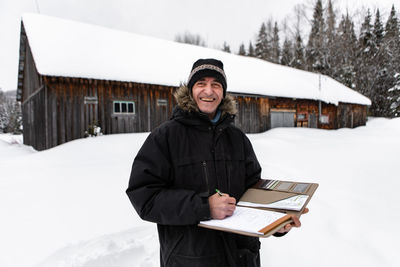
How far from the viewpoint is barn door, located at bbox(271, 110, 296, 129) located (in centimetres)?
1549

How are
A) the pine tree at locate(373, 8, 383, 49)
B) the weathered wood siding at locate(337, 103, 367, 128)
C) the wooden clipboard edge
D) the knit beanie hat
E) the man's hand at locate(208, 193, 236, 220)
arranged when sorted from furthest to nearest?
the pine tree at locate(373, 8, 383, 49), the weathered wood siding at locate(337, 103, 367, 128), the knit beanie hat, the man's hand at locate(208, 193, 236, 220), the wooden clipboard edge

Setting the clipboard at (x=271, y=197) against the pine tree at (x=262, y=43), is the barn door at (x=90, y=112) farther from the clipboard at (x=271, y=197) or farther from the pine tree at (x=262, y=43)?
the pine tree at (x=262, y=43)

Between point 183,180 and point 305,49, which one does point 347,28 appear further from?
point 183,180

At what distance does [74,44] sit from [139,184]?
1224 cm

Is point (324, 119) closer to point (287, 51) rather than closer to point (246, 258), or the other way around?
point (287, 51)

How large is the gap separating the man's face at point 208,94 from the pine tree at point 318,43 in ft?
103

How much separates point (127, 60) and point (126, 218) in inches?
383

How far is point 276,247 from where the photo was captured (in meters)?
2.85

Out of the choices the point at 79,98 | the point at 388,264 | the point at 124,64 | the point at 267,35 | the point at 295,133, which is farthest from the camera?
the point at 267,35

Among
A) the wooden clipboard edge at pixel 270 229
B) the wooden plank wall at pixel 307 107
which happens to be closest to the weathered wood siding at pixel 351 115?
the wooden plank wall at pixel 307 107

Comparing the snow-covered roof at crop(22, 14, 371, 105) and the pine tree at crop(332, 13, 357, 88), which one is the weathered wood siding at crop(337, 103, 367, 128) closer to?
the snow-covered roof at crop(22, 14, 371, 105)

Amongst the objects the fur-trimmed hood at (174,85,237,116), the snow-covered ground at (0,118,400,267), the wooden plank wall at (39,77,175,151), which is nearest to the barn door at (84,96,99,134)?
the wooden plank wall at (39,77,175,151)

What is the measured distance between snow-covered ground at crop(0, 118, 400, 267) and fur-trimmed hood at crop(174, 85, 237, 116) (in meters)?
2.02

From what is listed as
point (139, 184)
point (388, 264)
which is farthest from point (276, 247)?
point (139, 184)
